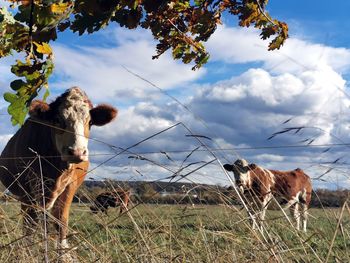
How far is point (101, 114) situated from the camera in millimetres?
7789

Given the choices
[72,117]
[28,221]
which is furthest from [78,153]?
[28,221]

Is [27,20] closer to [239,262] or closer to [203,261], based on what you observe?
[239,262]

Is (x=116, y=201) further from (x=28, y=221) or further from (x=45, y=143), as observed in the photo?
(x=45, y=143)

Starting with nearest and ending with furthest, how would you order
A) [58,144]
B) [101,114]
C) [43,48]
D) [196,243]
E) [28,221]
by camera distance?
[43,48], [196,243], [28,221], [58,144], [101,114]

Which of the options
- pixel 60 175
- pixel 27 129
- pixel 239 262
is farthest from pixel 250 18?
pixel 27 129

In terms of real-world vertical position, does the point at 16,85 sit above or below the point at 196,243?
above

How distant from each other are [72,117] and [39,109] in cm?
43

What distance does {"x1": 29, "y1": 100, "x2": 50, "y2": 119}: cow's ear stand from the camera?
714 centimetres

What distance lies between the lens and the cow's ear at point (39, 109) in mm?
7145

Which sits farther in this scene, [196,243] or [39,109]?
[39,109]

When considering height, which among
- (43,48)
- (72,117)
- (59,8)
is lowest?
(72,117)

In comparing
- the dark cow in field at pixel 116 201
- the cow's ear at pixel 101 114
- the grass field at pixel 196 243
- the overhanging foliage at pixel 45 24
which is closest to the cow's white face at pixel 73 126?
the cow's ear at pixel 101 114

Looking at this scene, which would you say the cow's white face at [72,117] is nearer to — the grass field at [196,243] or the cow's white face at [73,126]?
the cow's white face at [73,126]

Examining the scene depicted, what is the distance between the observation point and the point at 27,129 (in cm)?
773
